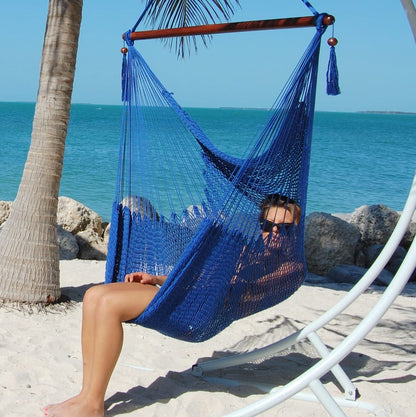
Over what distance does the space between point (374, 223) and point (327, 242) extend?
0.81 meters

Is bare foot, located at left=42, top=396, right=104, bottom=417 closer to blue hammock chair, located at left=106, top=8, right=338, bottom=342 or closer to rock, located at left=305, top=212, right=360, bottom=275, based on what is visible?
blue hammock chair, located at left=106, top=8, right=338, bottom=342

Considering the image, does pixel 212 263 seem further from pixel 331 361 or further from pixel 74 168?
pixel 74 168

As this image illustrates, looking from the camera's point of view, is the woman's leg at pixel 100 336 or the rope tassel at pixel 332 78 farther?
the rope tassel at pixel 332 78

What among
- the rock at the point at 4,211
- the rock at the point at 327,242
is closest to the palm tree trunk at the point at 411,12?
the rock at the point at 327,242

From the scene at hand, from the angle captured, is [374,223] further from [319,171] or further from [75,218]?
[319,171]

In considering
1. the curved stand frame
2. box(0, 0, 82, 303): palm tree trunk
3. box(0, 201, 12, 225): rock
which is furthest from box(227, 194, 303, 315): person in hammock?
box(0, 201, 12, 225): rock

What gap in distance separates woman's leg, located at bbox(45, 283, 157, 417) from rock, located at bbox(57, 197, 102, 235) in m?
3.65

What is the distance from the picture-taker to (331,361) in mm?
1855

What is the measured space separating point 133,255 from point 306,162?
2.48ft

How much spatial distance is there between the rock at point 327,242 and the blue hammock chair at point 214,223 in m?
2.44

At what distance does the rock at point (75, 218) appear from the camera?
562cm

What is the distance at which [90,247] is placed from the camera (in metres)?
5.30

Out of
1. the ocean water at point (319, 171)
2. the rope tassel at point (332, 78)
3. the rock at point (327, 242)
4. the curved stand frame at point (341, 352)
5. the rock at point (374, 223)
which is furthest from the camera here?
the ocean water at point (319, 171)

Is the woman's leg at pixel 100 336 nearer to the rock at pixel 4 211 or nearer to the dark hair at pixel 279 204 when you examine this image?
the dark hair at pixel 279 204
